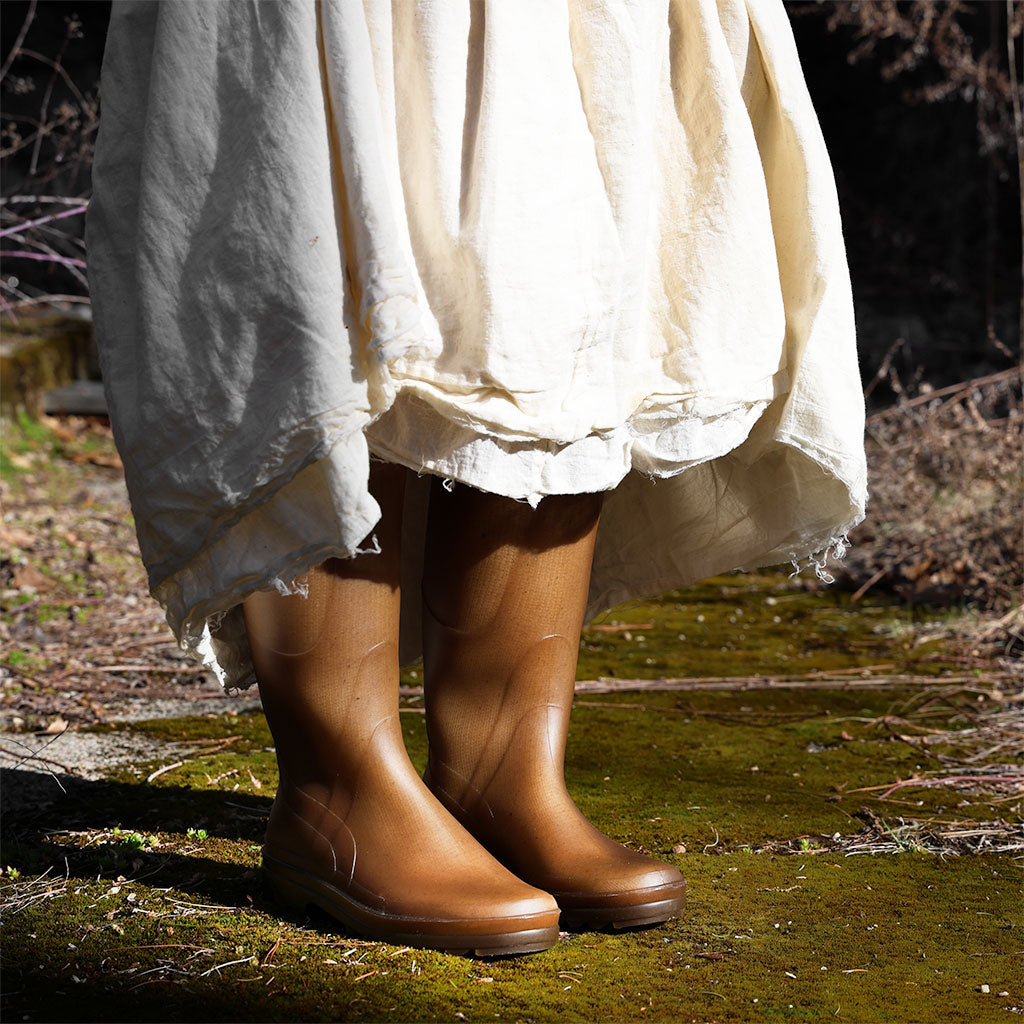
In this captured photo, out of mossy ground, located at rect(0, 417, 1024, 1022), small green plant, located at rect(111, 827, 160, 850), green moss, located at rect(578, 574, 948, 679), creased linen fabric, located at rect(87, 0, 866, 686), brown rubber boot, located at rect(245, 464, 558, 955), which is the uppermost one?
creased linen fabric, located at rect(87, 0, 866, 686)

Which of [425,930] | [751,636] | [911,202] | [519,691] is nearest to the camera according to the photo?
[425,930]

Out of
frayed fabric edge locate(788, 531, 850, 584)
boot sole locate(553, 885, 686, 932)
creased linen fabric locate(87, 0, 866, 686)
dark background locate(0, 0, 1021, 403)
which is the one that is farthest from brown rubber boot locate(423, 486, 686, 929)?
dark background locate(0, 0, 1021, 403)

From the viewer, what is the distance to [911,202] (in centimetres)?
637

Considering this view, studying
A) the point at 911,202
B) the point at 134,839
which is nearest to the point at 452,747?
the point at 134,839

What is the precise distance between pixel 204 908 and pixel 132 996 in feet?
0.58

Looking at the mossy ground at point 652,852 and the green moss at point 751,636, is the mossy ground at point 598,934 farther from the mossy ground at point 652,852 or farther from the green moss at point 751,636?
the green moss at point 751,636

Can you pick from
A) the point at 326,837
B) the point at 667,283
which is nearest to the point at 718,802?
the point at 326,837

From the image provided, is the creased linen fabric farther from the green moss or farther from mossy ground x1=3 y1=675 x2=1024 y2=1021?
the green moss

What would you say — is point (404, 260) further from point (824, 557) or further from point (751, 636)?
point (751, 636)

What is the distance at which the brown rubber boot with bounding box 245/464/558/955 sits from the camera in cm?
104

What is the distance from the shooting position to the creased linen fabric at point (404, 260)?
0.92 m

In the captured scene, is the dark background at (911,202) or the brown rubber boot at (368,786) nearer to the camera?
the brown rubber boot at (368,786)

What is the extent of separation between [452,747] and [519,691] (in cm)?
10

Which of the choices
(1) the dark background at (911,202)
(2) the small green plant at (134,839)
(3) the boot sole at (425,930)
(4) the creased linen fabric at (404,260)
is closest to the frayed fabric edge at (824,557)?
(4) the creased linen fabric at (404,260)
